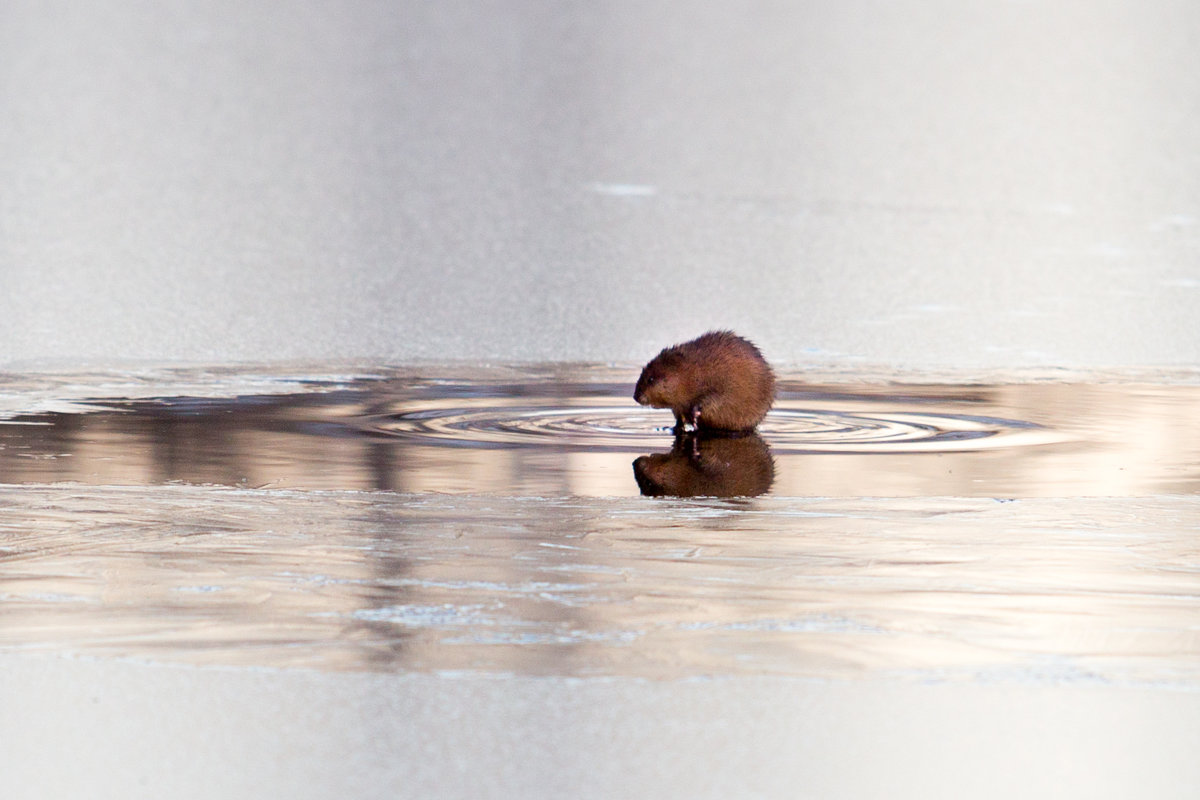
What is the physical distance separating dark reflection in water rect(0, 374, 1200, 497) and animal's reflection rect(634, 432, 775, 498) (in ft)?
0.05

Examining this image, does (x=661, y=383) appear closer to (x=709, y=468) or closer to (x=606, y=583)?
(x=709, y=468)

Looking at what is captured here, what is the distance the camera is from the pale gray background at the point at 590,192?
12172mm

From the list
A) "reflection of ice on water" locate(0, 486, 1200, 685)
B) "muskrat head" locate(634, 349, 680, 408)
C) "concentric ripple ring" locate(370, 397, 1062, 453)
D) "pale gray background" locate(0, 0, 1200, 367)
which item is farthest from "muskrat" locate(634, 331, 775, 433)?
"pale gray background" locate(0, 0, 1200, 367)

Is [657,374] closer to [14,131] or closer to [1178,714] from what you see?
[1178,714]

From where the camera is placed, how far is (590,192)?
18141mm

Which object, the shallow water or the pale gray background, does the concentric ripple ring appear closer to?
the shallow water

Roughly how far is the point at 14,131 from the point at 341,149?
3.95m

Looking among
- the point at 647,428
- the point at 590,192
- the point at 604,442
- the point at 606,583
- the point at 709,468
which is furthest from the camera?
the point at 590,192

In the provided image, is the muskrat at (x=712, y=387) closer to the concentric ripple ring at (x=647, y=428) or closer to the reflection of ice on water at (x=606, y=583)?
the concentric ripple ring at (x=647, y=428)

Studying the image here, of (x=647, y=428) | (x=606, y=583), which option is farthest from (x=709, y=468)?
(x=606, y=583)

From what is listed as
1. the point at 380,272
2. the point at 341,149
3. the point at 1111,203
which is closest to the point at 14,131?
the point at 341,149

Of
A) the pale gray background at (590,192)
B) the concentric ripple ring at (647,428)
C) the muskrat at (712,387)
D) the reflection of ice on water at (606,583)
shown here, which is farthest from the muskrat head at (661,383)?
the pale gray background at (590,192)

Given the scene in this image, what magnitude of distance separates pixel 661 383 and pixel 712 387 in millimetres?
217

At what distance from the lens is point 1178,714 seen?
4.62 meters
